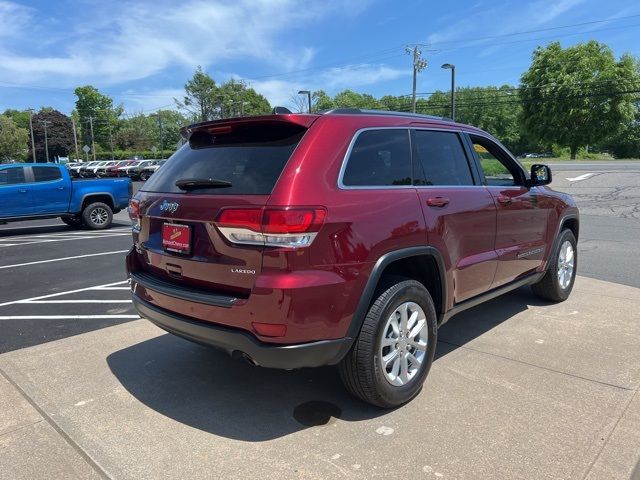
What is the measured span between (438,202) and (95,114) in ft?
360

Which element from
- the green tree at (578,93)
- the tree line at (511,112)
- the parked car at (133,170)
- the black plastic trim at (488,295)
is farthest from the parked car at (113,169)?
the black plastic trim at (488,295)

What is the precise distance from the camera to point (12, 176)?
39.6 ft

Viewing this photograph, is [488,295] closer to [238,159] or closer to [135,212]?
[238,159]

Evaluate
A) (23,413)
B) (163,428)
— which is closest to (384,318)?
(163,428)

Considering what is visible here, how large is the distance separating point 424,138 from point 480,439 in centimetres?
208

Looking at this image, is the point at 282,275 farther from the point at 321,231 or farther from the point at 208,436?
the point at 208,436

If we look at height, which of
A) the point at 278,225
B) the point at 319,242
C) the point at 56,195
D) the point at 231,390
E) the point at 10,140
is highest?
the point at 10,140

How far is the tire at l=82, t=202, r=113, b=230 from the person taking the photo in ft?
42.3

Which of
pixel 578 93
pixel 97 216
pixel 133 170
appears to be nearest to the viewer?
pixel 97 216

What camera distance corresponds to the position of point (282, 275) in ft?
8.58

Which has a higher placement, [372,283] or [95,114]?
[95,114]

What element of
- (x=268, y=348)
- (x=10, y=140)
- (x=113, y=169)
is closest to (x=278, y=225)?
(x=268, y=348)

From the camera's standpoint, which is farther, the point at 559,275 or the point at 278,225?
the point at 559,275

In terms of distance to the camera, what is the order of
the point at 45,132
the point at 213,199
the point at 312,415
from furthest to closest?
the point at 45,132 → the point at 312,415 → the point at 213,199
